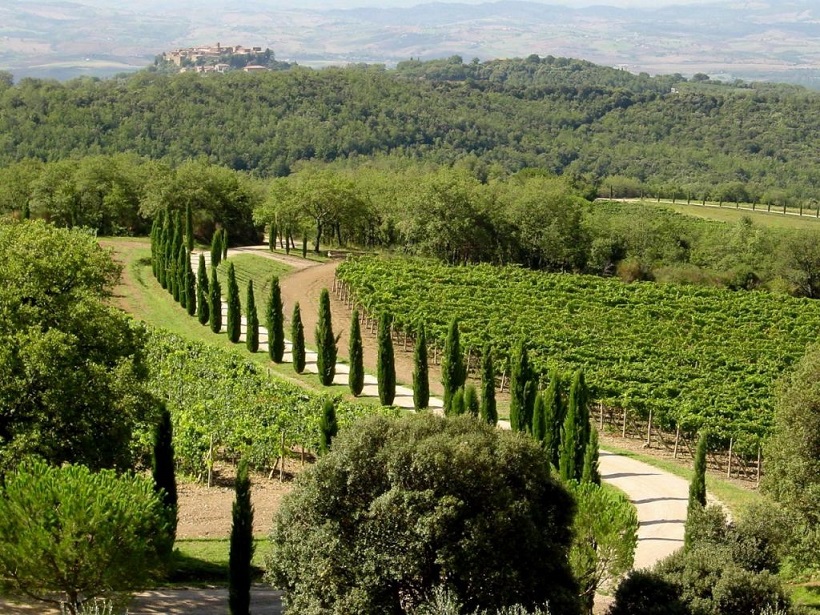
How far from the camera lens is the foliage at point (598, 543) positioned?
2059 centimetres

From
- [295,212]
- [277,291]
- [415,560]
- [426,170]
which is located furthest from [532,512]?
[426,170]

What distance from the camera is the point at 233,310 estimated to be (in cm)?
4859

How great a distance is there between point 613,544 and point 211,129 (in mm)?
125694

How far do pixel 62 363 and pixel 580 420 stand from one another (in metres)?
17.1

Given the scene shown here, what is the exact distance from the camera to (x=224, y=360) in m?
41.2

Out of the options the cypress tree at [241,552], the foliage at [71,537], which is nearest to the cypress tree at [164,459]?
the cypress tree at [241,552]

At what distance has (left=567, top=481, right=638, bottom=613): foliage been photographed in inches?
811

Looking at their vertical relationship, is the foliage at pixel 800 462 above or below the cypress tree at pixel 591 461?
above

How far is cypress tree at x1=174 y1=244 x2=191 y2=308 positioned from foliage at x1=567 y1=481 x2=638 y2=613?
35.6 metres

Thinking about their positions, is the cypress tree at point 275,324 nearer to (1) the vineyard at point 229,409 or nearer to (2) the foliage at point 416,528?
(1) the vineyard at point 229,409

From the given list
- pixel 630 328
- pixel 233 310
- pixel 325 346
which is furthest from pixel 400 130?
pixel 325 346

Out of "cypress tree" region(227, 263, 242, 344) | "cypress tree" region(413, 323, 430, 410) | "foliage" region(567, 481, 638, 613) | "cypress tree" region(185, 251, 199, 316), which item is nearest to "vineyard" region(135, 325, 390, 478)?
"cypress tree" region(413, 323, 430, 410)

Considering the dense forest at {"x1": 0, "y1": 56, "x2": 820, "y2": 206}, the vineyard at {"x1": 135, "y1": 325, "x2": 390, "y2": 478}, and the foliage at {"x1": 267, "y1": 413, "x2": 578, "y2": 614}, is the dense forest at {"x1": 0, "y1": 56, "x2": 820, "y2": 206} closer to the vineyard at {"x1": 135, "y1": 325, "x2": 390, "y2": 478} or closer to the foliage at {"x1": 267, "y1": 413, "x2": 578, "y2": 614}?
the vineyard at {"x1": 135, "y1": 325, "x2": 390, "y2": 478}

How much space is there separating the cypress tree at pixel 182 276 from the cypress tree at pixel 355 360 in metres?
14.9
